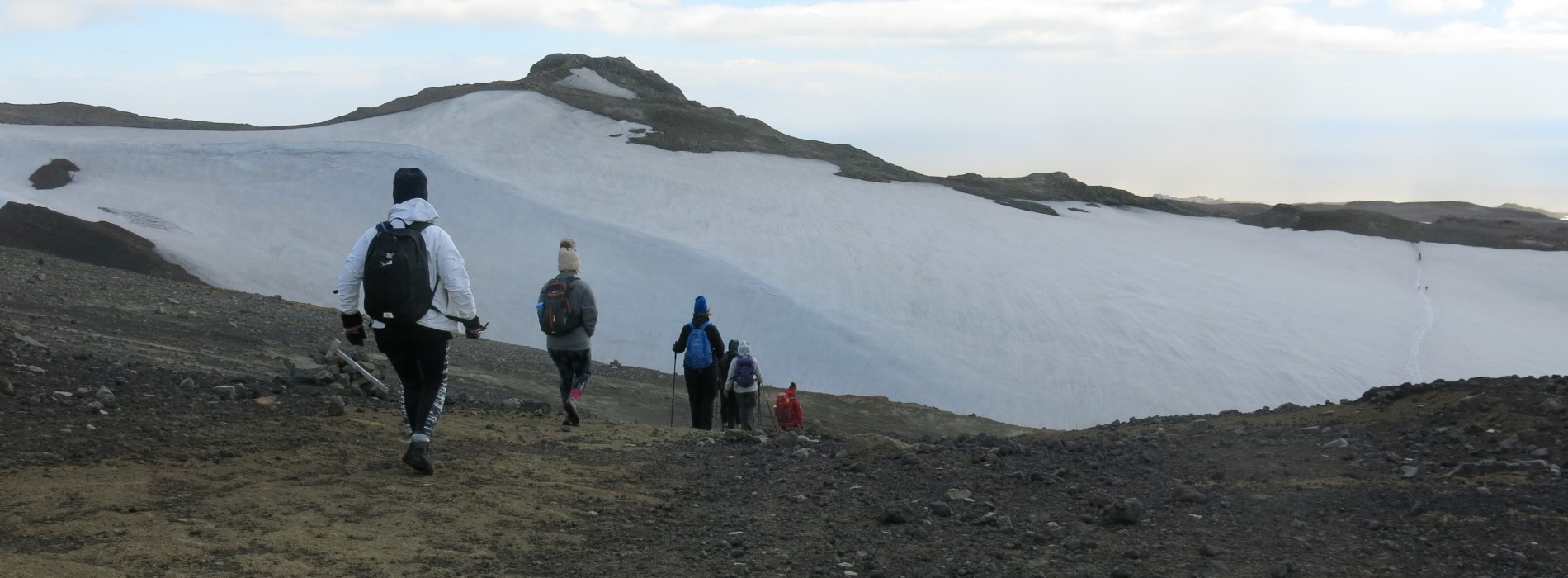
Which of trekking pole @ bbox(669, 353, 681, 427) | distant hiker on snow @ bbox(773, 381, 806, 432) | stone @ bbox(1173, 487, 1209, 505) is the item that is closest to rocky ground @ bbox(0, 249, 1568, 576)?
stone @ bbox(1173, 487, 1209, 505)

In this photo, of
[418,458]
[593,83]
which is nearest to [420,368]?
[418,458]

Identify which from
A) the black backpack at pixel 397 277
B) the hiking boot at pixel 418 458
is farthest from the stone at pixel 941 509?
the black backpack at pixel 397 277

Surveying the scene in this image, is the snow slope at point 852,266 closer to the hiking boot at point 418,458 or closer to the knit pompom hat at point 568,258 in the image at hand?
the knit pompom hat at point 568,258

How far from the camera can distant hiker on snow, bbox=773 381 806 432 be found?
12.2 m

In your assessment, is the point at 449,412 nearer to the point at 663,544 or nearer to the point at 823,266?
the point at 663,544

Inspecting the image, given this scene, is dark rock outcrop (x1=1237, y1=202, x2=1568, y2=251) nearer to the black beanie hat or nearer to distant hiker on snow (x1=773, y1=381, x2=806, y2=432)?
distant hiker on snow (x1=773, y1=381, x2=806, y2=432)

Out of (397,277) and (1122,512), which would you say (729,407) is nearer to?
(397,277)

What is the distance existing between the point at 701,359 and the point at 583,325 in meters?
2.20

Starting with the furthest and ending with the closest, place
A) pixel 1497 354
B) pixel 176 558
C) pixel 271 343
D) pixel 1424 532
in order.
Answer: pixel 1497 354 < pixel 271 343 < pixel 1424 532 < pixel 176 558

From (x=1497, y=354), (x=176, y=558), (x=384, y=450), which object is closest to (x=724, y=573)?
(x=176, y=558)

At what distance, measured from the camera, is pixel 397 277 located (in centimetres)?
648

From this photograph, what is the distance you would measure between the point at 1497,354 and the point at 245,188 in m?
22.5

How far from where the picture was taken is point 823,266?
21.7 meters

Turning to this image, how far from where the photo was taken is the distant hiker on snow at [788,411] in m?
12.2
